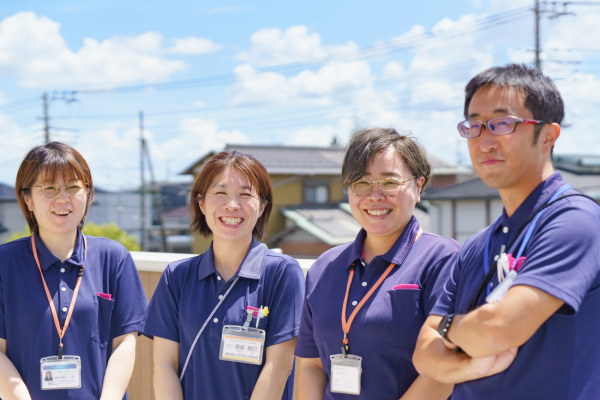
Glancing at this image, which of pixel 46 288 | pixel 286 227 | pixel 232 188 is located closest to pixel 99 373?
pixel 46 288

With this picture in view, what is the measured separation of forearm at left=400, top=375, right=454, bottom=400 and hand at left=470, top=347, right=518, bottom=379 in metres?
0.35

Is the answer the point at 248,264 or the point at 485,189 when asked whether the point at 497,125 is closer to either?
the point at 248,264

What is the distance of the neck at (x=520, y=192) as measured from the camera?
158cm

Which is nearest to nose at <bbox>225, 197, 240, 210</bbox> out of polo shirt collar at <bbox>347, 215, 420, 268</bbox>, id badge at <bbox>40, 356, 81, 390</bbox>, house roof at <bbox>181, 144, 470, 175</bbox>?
polo shirt collar at <bbox>347, 215, 420, 268</bbox>

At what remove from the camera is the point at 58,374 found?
2.34 metres

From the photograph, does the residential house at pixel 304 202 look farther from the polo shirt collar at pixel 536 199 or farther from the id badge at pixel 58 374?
the polo shirt collar at pixel 536 199

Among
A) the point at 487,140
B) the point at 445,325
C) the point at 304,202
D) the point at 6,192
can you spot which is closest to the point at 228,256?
the point at 445,325

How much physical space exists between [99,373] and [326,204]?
23851mm

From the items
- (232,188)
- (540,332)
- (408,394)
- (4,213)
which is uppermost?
(232,188)

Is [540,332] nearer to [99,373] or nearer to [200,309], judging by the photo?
[200,309]

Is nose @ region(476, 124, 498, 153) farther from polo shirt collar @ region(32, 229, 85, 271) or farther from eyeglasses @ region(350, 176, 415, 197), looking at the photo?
polo shirt collar @ region(32, 229, 85, 271)

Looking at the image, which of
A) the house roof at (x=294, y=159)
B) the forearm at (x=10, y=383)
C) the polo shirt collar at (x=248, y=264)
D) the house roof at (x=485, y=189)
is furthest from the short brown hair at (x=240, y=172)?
the house roof at (x=294, y=159)

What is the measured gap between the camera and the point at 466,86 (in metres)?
1.73

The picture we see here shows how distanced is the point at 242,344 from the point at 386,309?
611 mm
